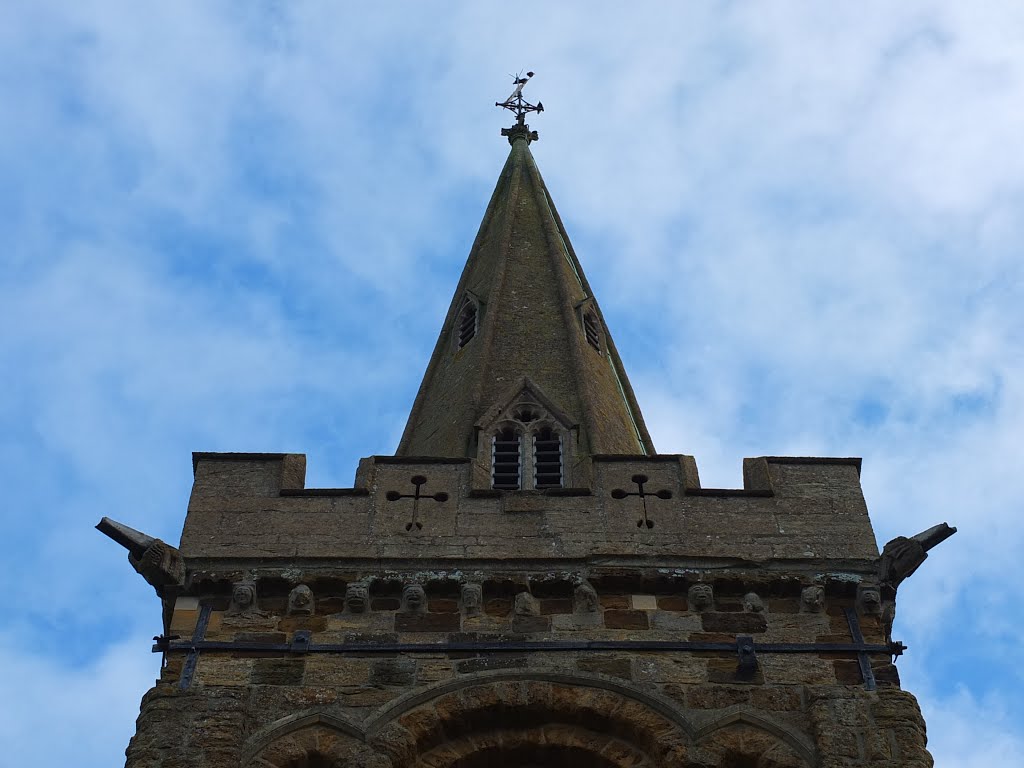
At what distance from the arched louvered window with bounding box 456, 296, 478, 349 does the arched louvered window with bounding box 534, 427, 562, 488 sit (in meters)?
3.54

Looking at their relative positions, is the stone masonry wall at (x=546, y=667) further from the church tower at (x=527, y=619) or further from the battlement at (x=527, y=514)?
the battlement at (x=527, y=514)

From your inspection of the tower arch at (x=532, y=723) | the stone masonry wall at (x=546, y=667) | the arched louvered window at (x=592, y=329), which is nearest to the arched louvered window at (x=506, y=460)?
the stone masonry wall at (x=546, y=667)

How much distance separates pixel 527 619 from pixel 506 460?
10.8 ft

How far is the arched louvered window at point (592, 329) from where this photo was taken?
20594mm

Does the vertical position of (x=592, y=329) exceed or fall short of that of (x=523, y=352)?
it exceeds it

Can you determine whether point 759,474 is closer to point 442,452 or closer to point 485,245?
point 442,452

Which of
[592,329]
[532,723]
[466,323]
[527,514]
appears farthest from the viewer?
[592,329]

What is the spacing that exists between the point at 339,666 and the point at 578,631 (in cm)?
176

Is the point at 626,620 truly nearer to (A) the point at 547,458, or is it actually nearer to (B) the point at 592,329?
(A) the point at 547,458

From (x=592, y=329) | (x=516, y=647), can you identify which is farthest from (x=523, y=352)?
(x=516, y=647)

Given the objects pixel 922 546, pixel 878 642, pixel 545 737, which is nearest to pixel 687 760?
pixel 545 737

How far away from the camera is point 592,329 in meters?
20.9

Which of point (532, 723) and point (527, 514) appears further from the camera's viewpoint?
point (527, 514)

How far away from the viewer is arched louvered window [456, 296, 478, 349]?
805 inches
